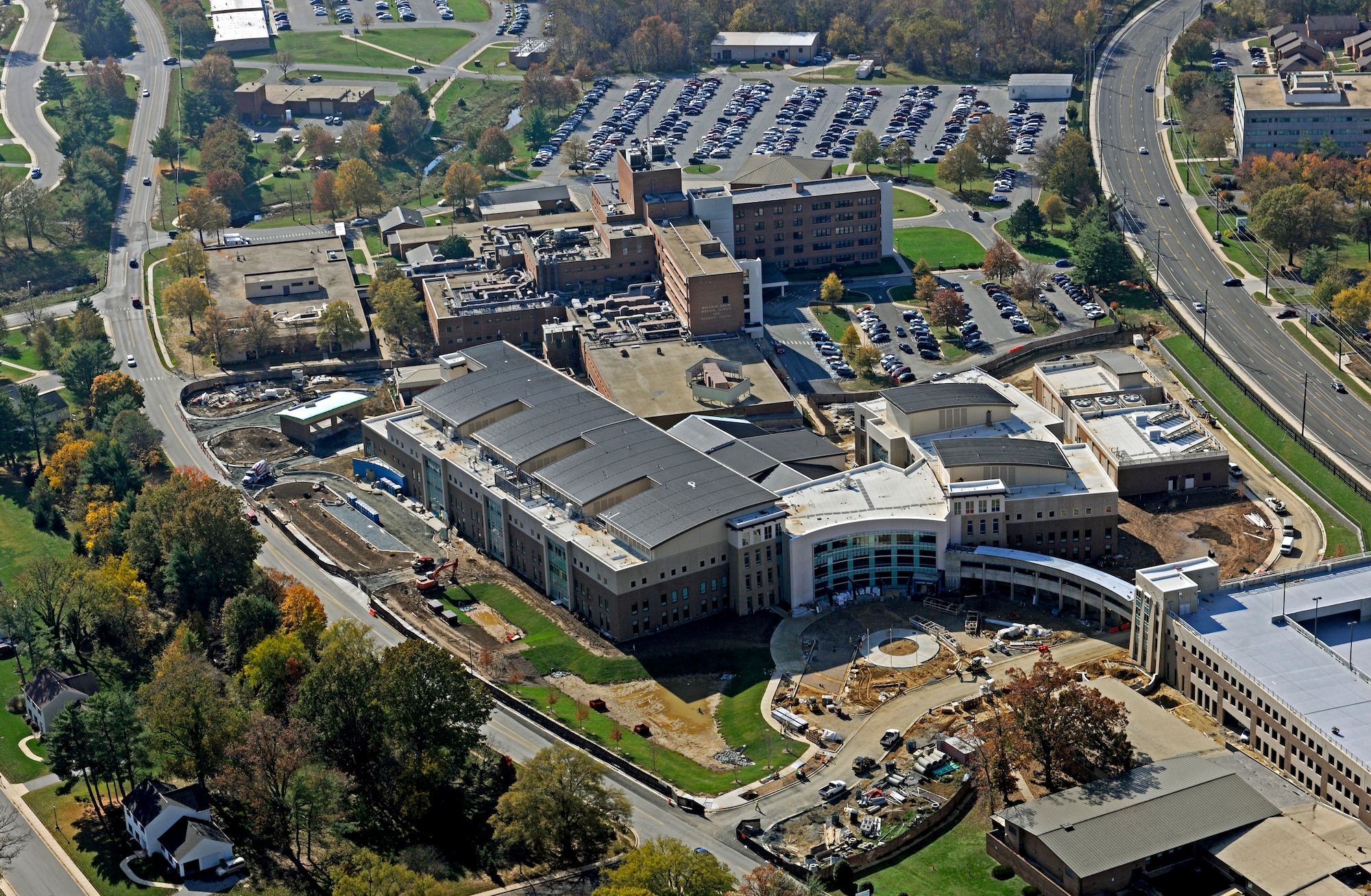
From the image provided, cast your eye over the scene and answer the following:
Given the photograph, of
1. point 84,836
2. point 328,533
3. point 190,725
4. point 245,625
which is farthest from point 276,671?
point 328,533

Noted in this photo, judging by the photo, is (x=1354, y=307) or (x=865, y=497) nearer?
(x=865, y=497)

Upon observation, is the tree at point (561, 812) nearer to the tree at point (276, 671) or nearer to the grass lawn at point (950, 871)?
the grass lawn at point (950, 871)

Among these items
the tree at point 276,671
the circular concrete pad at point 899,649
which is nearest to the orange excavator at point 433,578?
the tree at point 276,671

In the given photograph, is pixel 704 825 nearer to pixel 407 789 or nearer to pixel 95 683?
pixel 407 789

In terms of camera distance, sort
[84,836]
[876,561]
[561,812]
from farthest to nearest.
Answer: [876,561] < [84,836] < [561,812]

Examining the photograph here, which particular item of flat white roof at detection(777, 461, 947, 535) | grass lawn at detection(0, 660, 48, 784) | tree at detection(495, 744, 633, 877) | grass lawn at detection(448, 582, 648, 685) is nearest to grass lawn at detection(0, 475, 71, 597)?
grass lawn at detection(0, 660, 48, 784)

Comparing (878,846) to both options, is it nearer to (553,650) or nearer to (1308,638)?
(1308,638)

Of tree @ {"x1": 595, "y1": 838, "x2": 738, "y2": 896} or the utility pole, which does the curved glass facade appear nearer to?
tree @ {"x1": 595, "y1": 838, "x2": 738, "y2": 896}

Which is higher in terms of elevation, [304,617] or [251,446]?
[251,446]
